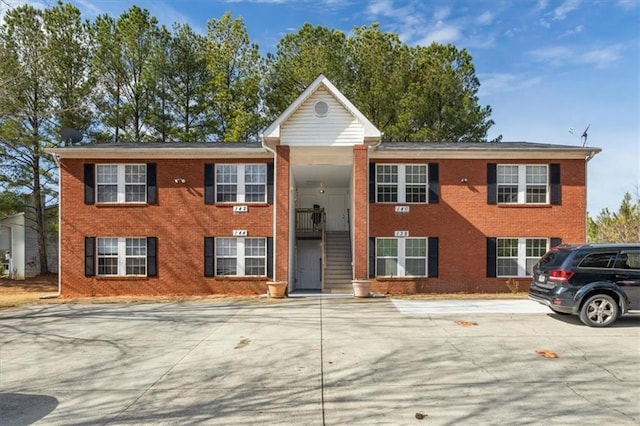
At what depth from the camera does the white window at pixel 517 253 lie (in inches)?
637

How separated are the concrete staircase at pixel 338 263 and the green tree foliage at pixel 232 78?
31.1ft

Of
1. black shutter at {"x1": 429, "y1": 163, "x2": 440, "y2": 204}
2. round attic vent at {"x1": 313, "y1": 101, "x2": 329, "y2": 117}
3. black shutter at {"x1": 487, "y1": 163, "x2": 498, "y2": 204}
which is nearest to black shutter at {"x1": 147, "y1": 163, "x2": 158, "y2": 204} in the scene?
round attic vent at {"x1": 313, "y1": 101, "x2": 329, "y2": 117}

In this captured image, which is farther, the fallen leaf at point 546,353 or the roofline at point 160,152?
the roofline at point 160,152

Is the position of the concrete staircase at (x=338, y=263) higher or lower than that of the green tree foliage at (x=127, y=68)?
lower

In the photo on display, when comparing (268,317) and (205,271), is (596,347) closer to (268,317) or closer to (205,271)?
(268,317)

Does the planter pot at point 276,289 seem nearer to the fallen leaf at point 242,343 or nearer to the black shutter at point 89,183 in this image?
the fallen leaf at point 242,343

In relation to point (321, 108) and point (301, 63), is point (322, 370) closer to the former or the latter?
point (321, 108)

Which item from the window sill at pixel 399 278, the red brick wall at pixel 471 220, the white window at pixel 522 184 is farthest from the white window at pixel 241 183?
the white window at pixel 522 184

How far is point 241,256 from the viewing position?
1616cm

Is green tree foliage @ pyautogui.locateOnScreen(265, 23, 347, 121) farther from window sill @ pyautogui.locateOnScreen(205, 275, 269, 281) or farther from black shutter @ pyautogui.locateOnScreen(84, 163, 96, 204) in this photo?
window sill @ pyautogui.locateOnScreen(205, 275, 269, 281)

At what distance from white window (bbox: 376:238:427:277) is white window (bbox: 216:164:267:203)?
16.7 feet

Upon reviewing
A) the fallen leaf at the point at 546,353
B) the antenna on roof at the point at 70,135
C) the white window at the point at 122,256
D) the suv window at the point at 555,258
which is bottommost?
the fallen leaf at the point at 546,353

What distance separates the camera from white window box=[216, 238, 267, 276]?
16125 mm

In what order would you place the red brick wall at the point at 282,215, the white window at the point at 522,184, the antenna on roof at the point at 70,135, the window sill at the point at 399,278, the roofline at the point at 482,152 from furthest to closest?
1. the antenna on roof at the point at 70,135
2. the white window at the point at 522,184
3. the window sill at the point at 399,278
4. the roofline at the point at 482,152
5. the red brick wall at the point at 282,215
